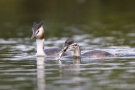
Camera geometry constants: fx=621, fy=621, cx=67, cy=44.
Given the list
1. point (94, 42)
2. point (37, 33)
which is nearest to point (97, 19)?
point (94, 42)

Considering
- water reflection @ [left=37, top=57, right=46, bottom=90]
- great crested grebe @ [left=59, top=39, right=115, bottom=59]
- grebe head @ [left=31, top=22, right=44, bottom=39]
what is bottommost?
water reflection @ [left=37, top=57, right=46, bottom=90]

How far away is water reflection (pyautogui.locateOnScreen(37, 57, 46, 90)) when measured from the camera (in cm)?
1349

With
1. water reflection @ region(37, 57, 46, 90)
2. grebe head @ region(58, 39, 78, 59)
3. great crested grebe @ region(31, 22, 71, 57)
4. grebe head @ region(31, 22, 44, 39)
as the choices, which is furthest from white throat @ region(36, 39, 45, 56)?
grebe head @ region(58, 39, 78, 59)

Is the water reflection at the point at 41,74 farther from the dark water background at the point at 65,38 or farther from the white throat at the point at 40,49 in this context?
the white throat at the point at 40,49

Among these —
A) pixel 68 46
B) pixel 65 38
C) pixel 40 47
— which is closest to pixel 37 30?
pixel 40 47

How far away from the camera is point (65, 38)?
2562cm

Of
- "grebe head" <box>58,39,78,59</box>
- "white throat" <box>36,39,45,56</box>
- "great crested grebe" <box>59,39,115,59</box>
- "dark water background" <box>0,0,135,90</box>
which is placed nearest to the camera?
"dark water background" <box>0,0,135,90</box>

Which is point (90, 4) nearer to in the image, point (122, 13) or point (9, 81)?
point (122, 13)

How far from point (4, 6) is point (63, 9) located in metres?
4.55

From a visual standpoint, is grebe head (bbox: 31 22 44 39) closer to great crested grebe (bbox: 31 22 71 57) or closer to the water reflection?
great crested grebe (bbox: 31 22 71 57)

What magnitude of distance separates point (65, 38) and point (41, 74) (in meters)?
→ 10.4

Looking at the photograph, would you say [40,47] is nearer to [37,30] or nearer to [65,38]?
[37,30]

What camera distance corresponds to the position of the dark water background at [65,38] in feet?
45.9

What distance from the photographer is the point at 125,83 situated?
1355 centimetres
